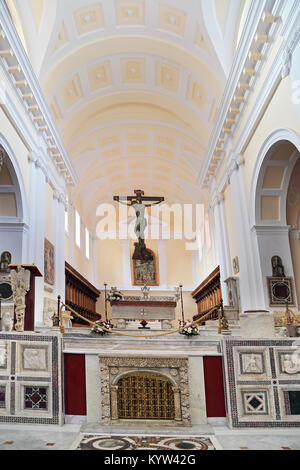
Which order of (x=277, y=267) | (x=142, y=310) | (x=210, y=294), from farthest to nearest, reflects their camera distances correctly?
(x=210, y=294), (x=142, y=310), (x=277, y=267)

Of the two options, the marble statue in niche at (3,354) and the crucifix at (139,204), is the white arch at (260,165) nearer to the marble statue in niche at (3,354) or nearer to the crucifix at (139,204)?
→ the crucifix at (139,204)

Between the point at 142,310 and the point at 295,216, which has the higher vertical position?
the point at 295,216

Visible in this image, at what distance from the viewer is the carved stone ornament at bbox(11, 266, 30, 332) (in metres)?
6.65

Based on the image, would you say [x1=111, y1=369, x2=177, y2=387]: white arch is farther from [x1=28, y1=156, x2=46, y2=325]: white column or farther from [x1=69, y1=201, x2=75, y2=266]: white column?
[x1=69, y1=201, x2=75, y2=266]: white column

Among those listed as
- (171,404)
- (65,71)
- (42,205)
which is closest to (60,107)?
(65,71)

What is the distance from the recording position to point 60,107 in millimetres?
15969

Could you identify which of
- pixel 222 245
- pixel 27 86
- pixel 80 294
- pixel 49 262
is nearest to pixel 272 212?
pixel 222 245

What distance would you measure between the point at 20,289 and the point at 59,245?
9.22 meters

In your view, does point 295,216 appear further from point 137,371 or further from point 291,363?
point 137,371

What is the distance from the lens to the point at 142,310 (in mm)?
14789

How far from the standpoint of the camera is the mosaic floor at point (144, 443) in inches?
179

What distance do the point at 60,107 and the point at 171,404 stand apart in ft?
43.6

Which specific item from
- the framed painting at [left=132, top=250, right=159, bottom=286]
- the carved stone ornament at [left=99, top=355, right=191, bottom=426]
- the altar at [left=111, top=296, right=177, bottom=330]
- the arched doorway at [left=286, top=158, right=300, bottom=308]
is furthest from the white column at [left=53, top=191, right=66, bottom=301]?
the framed painting at [left=132, top=250, right=159, bottom=286]

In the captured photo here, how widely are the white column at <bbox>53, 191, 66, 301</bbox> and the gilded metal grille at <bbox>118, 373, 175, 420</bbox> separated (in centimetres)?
956
